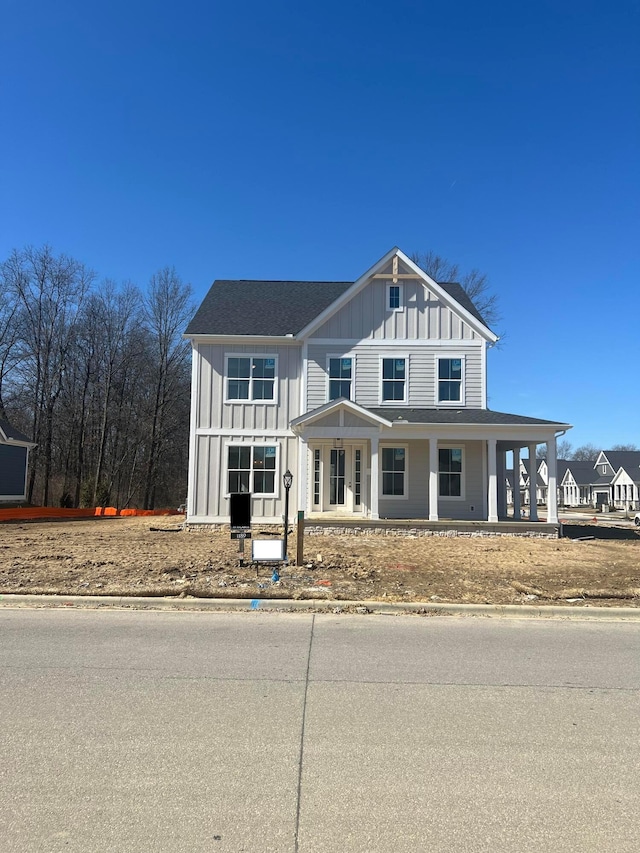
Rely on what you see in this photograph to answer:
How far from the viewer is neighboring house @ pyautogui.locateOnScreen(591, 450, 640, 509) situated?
69.4 meters

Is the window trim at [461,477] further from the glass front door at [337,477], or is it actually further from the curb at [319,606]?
the curb at [319,606]

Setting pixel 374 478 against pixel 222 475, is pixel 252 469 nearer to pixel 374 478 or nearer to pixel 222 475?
pixel 222 475

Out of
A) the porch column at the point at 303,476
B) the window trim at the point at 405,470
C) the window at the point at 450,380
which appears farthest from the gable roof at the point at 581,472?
the porch column at the point at 303,476

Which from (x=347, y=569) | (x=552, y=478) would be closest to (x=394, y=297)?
(x=552, y=478)

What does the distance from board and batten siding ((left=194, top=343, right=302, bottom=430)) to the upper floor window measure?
390 centimetres

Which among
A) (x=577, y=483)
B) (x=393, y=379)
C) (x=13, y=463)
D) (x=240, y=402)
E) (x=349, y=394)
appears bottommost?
(x=13, y=463)

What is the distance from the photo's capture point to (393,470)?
820 inches

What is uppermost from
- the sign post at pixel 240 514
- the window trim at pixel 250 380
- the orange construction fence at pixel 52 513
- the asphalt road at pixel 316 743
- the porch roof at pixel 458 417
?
the window trim at pixel 250 380

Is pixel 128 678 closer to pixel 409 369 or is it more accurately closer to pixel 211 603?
pixel 211 603

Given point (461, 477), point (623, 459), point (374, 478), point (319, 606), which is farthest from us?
point (623, 459)

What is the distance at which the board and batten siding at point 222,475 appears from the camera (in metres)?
20.5

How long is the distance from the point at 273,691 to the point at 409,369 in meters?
16.7

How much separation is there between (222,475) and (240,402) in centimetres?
264

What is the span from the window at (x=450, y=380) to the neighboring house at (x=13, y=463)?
2269cm
